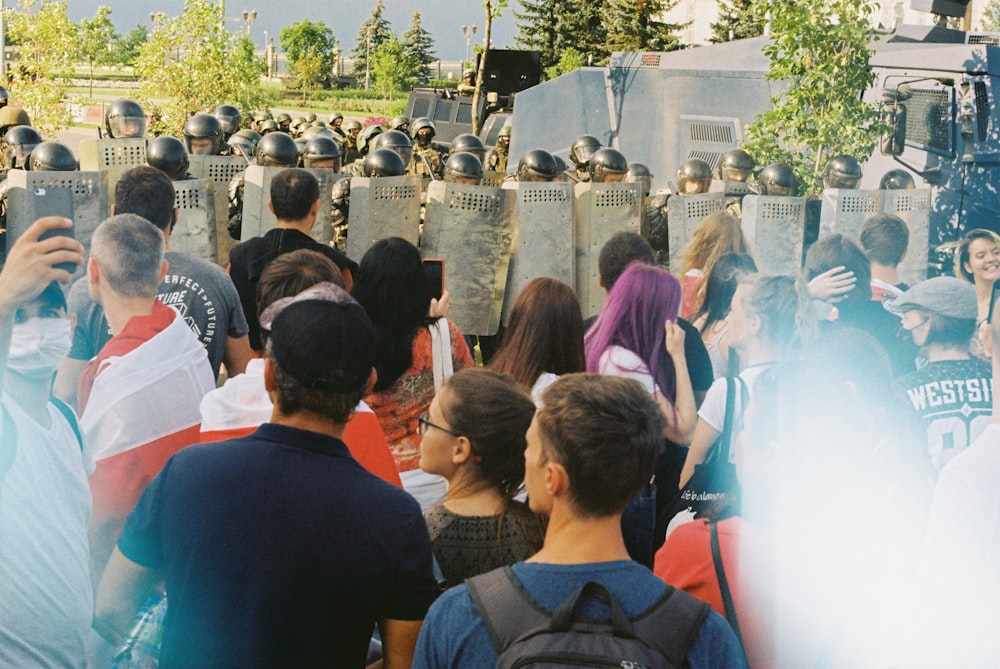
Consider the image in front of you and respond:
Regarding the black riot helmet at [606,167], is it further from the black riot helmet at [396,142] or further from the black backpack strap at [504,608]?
the black backpack strap at [504,608]

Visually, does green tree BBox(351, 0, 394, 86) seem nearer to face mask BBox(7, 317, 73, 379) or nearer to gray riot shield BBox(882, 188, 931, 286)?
gray riot shield BBox(882, 188, 931, 286)

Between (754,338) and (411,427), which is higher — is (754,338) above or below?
above

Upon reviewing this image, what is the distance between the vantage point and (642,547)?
4441mm

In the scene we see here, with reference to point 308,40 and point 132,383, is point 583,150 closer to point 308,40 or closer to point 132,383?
point 132,383

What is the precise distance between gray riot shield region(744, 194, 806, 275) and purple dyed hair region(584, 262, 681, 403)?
4549 mm

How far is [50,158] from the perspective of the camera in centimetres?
806

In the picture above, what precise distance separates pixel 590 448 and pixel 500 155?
17155 mm

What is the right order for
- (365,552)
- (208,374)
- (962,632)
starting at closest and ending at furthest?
(365,552)
(962,632)
(208,374)

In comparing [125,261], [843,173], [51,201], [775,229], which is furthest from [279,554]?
[843,173]

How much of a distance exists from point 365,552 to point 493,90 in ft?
86.9

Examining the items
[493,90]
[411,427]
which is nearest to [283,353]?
[411,427]

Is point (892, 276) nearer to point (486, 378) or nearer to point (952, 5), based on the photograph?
→ point (486, 378)

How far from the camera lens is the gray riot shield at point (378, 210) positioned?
328 inches

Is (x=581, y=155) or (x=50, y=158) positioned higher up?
(x=50, y=158)
